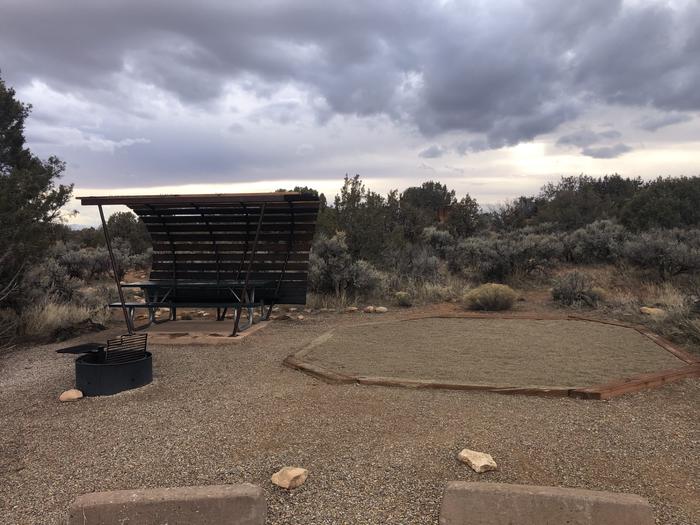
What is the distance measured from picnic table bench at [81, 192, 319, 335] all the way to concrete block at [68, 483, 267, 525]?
210 inches

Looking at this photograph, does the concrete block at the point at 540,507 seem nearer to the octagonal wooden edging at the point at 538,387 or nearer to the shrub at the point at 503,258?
the octagonal wooden edging at the point at 538,387

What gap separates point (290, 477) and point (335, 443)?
23.3 inches

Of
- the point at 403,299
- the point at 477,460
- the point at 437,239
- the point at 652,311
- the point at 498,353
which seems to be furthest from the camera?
the point at 437,239

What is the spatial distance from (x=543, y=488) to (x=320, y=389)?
2.37m

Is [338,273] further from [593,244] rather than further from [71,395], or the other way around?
[593,244]

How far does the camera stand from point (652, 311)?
8125 mm

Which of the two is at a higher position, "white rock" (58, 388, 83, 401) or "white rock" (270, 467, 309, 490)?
"white rock" (270, 467, 309, 490)

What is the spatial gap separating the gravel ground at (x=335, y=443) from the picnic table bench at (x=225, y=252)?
3.37 m

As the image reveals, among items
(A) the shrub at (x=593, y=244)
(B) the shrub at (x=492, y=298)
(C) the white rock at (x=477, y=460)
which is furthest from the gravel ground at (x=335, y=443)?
(A) the shrub at (x=593, y=244)

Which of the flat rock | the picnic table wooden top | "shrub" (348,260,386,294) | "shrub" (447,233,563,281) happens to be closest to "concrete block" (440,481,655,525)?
the picnic table wooden top

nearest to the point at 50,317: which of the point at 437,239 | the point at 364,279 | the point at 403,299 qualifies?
the point at 364,279

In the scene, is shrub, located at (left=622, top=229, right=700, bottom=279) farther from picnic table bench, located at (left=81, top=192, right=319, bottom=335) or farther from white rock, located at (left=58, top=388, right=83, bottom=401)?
white rock, located at (left=58, top=388, right=83, bottom=401)

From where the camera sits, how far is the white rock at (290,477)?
9.37ft

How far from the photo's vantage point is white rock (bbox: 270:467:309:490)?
286cm
